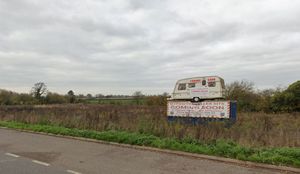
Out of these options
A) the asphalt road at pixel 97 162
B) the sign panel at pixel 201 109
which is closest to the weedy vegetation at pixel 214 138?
the asphalt road at pixel 97 162

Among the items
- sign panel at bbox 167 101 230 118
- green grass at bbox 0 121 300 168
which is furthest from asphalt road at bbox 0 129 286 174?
sign panel at bbox 167 101 230 118

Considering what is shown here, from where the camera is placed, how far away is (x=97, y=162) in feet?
21.5

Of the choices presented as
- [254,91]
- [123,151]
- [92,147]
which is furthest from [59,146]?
[254,91]

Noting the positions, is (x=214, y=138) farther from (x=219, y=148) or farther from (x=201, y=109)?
(x=201, y=109)

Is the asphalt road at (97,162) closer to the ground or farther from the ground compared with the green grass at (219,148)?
closer to the ground

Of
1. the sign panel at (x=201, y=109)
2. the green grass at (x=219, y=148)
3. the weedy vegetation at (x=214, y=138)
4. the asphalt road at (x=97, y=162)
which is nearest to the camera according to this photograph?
the asphalt road at (x=97, y=162)

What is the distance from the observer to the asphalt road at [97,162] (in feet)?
18.9

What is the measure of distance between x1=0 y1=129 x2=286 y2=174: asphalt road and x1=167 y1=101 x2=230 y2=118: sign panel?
20.1 feet

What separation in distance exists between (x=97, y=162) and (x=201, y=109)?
26.3 feet

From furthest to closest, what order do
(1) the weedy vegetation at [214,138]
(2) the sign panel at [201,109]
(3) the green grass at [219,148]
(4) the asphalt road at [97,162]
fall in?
(2) the sign panel at [201,109] < (1) the weedy vegetation at [214,138] < (3) the green grass at [219,148] < (4) the asphalt road at [97,162]

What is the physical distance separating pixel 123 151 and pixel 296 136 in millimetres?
5761

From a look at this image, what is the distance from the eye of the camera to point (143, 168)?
235 inches

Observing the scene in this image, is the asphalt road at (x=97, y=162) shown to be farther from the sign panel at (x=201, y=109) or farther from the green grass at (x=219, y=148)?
the sign panel at (x=201, y=109)

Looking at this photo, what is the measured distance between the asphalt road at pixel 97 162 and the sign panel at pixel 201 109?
20.1ft
